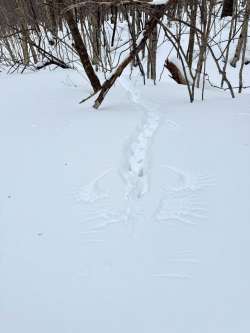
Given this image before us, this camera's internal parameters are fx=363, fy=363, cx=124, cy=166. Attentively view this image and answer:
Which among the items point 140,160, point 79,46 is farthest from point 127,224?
point 79,46

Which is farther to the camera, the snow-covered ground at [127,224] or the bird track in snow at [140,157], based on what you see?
the bird track in snow at [140,157]

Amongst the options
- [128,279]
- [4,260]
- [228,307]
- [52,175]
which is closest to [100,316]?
[128,279]

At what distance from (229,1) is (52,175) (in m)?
9.92

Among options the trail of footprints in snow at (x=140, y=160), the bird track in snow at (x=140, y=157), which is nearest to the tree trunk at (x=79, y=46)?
the bird track in snow at (x=140, y=157)

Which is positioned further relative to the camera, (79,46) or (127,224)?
(79,46)

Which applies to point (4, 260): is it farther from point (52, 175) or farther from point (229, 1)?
point (229, 1)

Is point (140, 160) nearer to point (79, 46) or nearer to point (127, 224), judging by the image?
point (127, 224)

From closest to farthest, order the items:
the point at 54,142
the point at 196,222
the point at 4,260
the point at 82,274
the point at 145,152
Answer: the point at 82,274, the point at 4,260, the point at 196,222, the point at 145,152, the point at 54,142

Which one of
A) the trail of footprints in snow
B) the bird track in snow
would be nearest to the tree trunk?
the bird track in snow

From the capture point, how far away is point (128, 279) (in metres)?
1.58

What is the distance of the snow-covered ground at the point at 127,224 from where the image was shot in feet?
4.70

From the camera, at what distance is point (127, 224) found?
196cm

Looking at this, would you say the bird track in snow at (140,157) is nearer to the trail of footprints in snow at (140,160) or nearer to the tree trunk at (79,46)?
the trail of footprints in snow at (140,160)

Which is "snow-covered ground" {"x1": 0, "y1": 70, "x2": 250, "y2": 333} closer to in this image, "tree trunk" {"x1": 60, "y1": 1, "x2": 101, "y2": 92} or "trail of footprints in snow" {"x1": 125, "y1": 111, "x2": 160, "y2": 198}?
"trail of footprints in snow" {"x1": 125, "y1": 111, "x2": 160, "y2": 198}
